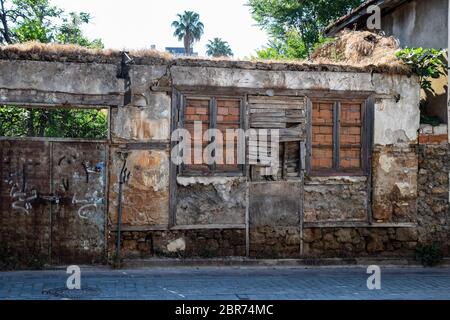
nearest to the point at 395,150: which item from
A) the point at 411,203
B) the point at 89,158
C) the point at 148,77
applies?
the point at 411,203

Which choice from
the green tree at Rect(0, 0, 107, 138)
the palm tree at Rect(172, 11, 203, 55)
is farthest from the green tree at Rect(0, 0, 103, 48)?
the palm tree at Rect(172, 11, 203, 55)

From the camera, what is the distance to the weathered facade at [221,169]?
365 inches

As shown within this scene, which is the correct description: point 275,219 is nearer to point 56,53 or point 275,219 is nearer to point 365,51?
point 365,51

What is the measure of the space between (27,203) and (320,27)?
2028 centimetres

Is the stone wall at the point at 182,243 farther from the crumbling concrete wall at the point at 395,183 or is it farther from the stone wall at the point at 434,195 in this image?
the stone wall at the point at 434,195

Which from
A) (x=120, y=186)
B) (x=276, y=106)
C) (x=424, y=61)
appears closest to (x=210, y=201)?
(x=120, y=186)

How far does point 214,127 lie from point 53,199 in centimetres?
289

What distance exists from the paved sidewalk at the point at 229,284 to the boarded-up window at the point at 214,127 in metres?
1.73

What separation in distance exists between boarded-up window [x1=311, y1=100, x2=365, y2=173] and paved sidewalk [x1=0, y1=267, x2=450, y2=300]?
72.3 inches

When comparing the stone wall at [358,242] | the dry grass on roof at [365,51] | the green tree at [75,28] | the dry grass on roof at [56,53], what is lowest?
the stone wall at [358,242]

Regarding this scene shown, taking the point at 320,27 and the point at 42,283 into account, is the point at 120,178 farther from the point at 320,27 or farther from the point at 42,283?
the point at 320,27

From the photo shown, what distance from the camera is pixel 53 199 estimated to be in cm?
931

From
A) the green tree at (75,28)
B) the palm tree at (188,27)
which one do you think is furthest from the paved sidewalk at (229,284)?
the palm tree at (188,27)

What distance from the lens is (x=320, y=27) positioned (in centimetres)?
2678
